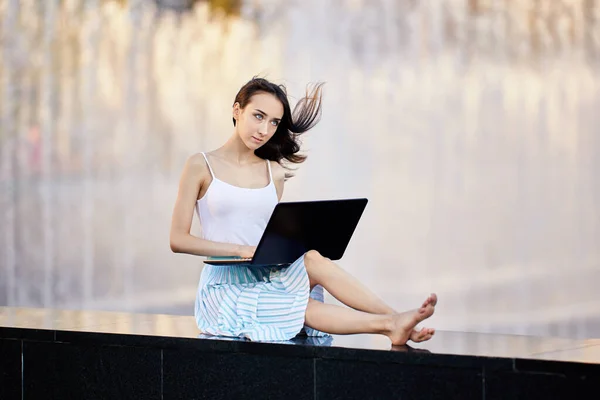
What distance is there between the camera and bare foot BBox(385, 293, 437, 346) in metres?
2.83

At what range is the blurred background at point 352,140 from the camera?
6.55 m

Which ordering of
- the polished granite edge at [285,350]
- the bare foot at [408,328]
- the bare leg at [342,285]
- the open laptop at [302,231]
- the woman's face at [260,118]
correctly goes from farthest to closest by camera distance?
the woman's face at [260,118] → the bare leg at [342,285] → the open laptop at [302,231] → the bare foot at [408,328] → the polished granite edge at [285,350]

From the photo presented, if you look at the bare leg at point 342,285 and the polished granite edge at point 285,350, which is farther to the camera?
the bare leg at point 342,285

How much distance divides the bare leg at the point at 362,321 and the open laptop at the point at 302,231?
0.19m

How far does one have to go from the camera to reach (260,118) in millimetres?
3342

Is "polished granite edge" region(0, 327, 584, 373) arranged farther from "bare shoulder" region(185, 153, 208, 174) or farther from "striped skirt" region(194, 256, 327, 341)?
"bare shoulder" region(185, 153, 208, 174)

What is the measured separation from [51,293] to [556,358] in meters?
5.44

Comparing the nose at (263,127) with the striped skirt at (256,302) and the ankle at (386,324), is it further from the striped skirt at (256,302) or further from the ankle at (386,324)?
the ankle at (386,324)

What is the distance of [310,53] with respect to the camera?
7.24 m

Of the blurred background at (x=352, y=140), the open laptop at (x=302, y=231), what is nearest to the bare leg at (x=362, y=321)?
the open laptop at (x=302, y=231)

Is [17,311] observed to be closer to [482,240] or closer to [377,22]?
[482,240]

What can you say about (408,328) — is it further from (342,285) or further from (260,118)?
(260,118)

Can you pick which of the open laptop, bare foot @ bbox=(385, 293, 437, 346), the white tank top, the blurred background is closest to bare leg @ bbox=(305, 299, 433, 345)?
bare foot @ bbox=(385, 293, 437, 346)

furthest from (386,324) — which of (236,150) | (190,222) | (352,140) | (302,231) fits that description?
(352,140)
